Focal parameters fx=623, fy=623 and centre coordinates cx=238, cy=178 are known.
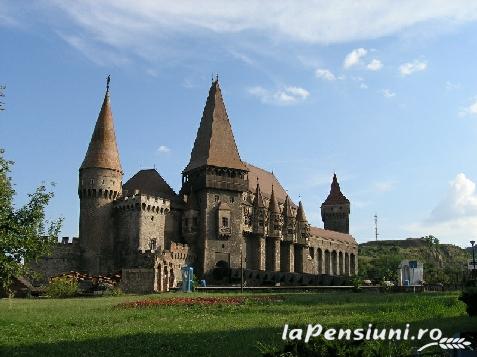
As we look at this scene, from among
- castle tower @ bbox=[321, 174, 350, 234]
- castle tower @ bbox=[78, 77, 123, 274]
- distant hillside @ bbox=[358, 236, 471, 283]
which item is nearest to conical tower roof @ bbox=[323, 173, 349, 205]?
castle tower @ bbox=[321, 174, 350, 234]

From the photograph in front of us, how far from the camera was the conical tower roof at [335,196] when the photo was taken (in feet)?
369

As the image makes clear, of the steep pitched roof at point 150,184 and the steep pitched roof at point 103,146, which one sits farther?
the steep pitched roof at point 150,184

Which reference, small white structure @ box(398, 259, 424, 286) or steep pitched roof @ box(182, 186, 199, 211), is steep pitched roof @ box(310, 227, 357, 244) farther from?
small white structure @ box(398, 259, 424, 286)

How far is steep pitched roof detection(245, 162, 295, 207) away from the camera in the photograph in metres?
82.1

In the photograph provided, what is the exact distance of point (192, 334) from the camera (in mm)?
17094

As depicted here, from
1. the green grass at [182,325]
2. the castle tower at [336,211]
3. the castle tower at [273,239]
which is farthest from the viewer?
the castle tower at [336,211]

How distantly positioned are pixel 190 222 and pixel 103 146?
1200cm

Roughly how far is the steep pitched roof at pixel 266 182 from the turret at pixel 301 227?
475 centimetres

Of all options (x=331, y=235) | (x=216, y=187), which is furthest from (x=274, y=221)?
(x=331, y=235)

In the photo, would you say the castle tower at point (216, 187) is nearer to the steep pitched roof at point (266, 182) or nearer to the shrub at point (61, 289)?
the steep pitched roof at point (266, 182)

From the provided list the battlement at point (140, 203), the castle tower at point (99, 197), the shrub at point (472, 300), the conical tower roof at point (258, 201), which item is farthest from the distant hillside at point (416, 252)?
the shrub at point (472, 300)

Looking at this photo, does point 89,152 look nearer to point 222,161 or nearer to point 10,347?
point 222,161

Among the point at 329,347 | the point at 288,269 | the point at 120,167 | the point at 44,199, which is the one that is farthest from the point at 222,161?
the point at 329,347

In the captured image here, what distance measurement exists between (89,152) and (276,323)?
46468 mm
